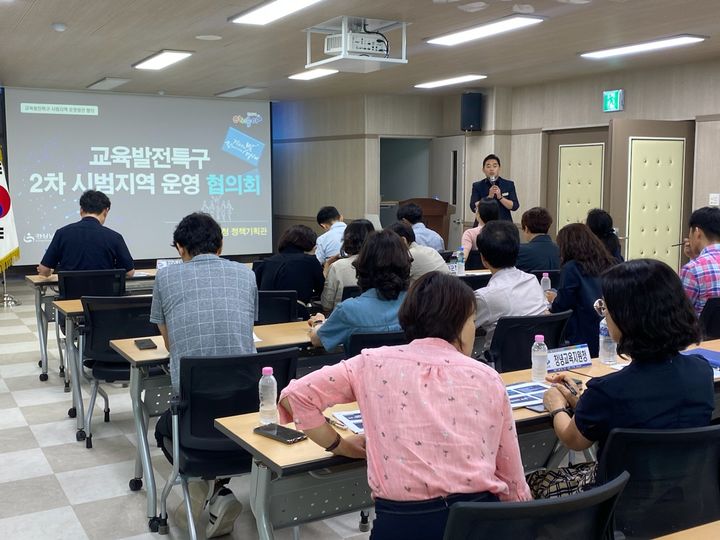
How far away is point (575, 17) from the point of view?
608 centimetres

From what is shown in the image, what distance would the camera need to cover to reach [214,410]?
114 inches

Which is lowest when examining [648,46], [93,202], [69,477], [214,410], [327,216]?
[69,477]

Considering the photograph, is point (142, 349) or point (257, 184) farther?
point (257, 184)

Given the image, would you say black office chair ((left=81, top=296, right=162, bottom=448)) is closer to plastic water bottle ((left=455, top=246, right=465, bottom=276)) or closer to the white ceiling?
the white ceiling

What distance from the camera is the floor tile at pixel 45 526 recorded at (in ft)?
10.8

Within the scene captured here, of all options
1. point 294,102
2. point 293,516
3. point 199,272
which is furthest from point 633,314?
point 294,102

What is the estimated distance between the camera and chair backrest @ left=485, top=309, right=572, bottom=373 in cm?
352

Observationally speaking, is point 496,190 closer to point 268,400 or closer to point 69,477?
point 69,477

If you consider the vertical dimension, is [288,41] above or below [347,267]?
above

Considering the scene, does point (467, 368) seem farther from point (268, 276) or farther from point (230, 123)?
point (230, 123)

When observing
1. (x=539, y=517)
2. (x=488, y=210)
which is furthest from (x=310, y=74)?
(x=539, y=517)

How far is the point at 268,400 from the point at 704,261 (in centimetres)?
268

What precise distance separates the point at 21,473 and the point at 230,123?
29.9 ft

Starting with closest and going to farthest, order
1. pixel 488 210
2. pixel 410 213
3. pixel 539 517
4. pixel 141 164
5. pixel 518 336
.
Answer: pixel 539 517, pixel 518 336, pixel 488 210, pixel 410 213, pixel 141 164
